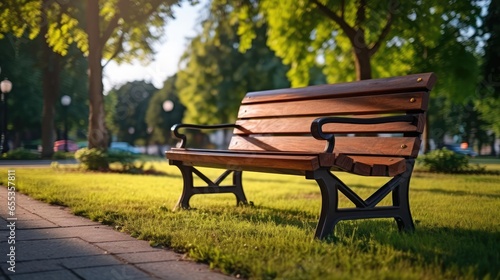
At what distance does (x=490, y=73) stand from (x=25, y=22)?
19.2 metres

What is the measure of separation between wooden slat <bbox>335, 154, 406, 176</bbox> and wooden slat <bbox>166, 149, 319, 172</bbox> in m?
0.22

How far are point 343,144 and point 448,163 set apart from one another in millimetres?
10708

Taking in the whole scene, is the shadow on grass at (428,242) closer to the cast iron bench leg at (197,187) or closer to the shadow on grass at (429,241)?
the shadow on grass at (429,241)

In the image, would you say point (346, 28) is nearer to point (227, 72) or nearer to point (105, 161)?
point (105, 161)

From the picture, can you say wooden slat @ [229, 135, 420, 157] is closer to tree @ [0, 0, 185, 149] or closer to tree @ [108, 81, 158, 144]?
tree @ [0, 0, 185, 149]

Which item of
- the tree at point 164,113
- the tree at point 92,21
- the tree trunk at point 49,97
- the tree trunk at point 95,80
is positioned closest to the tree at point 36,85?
the tree trunk at point 49,97

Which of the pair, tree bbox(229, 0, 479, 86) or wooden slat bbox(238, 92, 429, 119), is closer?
wooden slat bbox(238, 92, 429, 119)

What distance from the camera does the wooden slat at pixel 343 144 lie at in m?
4.49

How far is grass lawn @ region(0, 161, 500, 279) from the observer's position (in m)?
3.26

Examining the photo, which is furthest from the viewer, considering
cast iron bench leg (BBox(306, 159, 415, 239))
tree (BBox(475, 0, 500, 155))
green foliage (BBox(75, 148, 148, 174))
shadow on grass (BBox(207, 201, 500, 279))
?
tree (BBox(475, 0, 500, 155))

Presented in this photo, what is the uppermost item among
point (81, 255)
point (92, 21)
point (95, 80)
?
point (92, 21)

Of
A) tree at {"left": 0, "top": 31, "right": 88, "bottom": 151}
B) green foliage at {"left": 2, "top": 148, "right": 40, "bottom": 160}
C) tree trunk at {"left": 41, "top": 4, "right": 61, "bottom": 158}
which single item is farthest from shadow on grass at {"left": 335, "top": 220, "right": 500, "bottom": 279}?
tree trunk at {"left": 41, "top": 4, "right": 61, "bottom": 158}

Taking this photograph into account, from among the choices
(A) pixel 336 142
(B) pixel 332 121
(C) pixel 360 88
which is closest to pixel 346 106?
(C) pixel 360 88

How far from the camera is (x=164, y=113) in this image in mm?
62812
